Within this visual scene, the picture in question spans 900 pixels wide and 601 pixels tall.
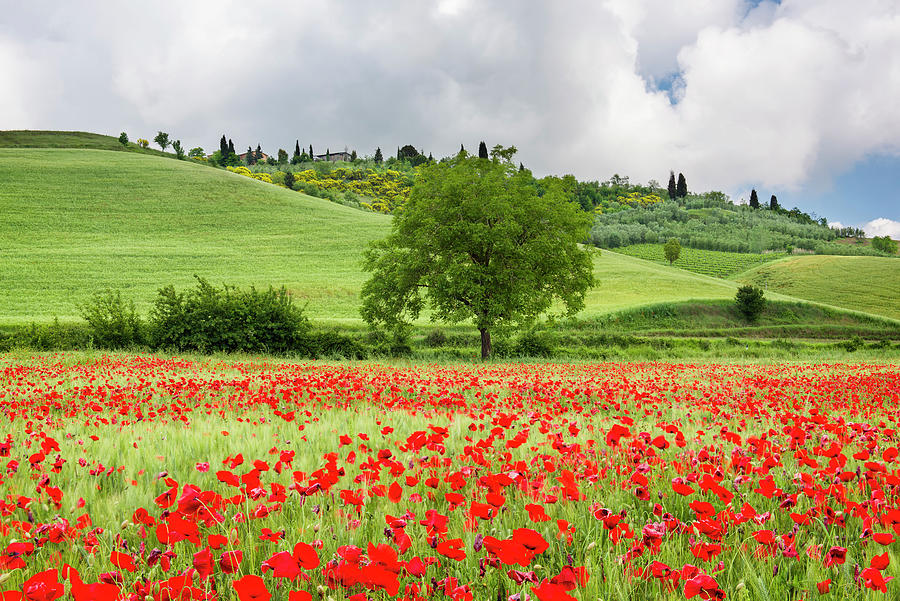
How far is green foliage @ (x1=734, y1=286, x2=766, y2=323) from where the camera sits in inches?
2095

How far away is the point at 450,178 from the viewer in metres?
29.6

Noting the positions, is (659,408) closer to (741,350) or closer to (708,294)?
(741,350)

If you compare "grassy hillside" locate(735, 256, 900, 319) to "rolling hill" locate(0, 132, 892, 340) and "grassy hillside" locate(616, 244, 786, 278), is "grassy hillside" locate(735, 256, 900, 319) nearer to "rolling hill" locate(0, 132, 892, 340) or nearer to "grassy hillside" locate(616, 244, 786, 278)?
"grassy hillside" locate(616, 244, 786, 278)

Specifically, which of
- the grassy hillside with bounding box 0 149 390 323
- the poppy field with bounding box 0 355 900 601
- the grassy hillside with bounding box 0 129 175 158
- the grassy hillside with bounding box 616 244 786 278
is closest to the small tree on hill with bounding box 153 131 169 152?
the grassy hillside with bounding box 0 129 175 158

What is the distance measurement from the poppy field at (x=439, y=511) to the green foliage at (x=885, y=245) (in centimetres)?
17601

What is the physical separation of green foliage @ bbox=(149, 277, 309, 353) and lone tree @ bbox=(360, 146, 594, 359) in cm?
478

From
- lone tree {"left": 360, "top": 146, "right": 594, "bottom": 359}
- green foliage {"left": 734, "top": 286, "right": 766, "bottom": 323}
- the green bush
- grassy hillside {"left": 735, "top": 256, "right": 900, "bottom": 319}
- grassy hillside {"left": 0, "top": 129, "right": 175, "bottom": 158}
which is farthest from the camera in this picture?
A: grassy hillside {"left": 0, "top": 129, "right": 175, "bottom": 158}

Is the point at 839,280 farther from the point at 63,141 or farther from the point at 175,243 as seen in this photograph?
the point at 63,141

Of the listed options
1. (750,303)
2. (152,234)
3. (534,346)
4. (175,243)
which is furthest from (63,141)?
(750,303)

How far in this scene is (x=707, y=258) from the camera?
11788cm

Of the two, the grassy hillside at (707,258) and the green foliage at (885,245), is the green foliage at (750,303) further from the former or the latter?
the green foliage at (885,245)

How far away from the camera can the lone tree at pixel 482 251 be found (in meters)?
27.8

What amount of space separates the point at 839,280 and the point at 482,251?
84.0 m

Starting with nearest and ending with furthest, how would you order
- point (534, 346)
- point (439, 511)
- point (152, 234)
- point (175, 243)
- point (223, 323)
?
1. point (439, 511)
2. point (223, 323)
3. point (534, 346)
4. point (175, 243)
5. point (152, 234)
